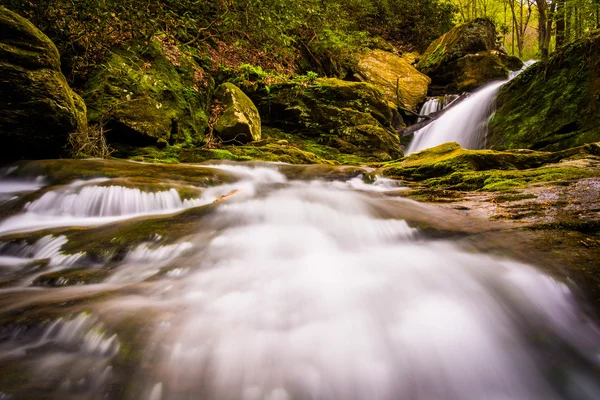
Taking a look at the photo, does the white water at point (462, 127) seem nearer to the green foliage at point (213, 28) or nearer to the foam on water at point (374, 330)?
the green foliage at point (213, 28)

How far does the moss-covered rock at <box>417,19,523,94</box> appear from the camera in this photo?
13.8m

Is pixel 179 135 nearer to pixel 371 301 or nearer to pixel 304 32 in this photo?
pixel 371 301

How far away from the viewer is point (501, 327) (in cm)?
149

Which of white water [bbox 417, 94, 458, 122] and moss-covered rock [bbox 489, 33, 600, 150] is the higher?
white water [bbox 417, 94, 458, 122]

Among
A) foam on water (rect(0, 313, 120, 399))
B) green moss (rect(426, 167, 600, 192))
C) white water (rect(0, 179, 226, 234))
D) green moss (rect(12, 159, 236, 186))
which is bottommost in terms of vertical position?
foam on water (rect(0, 313, 120, 399))

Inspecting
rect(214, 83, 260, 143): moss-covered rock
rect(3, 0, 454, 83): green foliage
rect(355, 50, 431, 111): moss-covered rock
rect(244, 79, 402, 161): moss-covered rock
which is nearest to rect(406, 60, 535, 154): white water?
rect(244, 79, 402, 161): moss-covered rock

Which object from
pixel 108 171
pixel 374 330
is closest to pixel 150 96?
pixel 108 171

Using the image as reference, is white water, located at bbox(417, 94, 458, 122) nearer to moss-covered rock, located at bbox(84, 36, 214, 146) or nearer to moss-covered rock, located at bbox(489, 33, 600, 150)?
moss-covered rock, located at bbox(489, 33, 600, 150)

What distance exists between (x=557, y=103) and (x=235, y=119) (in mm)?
7722

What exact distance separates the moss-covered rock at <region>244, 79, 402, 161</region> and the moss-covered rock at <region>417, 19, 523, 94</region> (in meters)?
7.91

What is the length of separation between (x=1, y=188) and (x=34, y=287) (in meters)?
2.91

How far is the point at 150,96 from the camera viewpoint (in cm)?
609

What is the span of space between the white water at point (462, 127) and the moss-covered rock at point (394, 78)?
2.20 metres

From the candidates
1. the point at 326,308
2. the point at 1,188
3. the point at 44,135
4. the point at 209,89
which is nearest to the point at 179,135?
the point at 209,89
